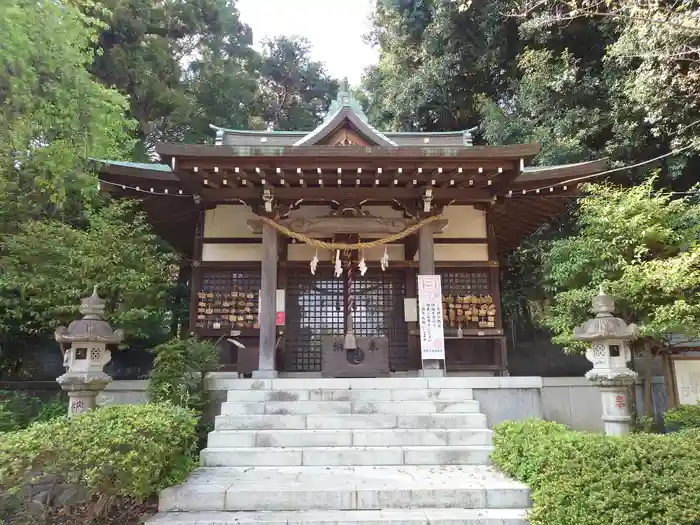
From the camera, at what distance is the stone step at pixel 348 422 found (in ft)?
19.2

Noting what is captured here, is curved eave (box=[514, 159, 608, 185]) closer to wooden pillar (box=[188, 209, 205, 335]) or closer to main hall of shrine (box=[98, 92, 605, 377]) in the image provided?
main hall of shrine (box=[98, 92, 605, 377])


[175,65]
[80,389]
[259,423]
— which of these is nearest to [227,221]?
[80,389]

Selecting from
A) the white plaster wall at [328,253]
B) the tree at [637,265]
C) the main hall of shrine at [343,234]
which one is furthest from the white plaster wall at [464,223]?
the tree at [637,265]

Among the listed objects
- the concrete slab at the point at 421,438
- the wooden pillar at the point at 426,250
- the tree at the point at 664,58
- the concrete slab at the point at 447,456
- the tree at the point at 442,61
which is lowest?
the concrete slab at the point at 447,456

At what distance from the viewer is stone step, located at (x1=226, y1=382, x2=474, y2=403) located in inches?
252

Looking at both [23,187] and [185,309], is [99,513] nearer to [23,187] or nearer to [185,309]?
[23,187]

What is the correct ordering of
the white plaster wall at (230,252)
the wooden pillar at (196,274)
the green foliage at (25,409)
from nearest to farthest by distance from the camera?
the green foliage at (25,409)
the wooden pillar at (196,274)
the white plaster wall at (230,252)

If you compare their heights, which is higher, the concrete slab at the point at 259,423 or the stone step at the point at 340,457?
the concrete slab at the point at 259,423

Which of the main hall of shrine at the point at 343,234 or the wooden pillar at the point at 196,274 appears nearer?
the main hall of shrine at the point at 343,234

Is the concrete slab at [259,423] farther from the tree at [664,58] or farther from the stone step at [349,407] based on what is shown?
the tree at [664,58]

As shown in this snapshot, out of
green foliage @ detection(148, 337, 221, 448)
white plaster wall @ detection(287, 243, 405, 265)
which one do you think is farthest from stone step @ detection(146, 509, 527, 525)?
white plaster wall @ detection(287, 243, 405, 265)

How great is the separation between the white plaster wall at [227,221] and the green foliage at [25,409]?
427cm

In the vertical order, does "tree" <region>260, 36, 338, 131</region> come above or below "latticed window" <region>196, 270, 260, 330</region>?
above

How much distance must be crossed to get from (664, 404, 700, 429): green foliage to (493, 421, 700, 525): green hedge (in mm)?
2580
